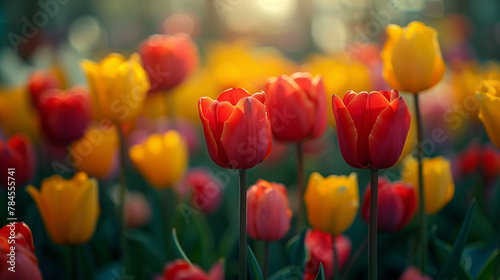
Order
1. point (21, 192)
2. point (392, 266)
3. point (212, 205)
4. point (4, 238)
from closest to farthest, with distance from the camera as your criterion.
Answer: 1. point (4, 238)
2. point (392, 266)
3. point (212, 205)
4. point (21, 192)

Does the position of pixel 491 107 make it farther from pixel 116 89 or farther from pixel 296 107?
pixel 116 89

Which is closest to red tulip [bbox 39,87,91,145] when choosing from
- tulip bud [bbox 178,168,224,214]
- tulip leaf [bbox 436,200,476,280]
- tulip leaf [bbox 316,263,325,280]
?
tulip bud [bbox 178,168,224,214]

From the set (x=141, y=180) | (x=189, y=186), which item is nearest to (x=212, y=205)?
(x=189, y=186)

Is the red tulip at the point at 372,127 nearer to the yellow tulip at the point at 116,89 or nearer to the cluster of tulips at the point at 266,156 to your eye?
the cluster of tulips at the point at 266,156

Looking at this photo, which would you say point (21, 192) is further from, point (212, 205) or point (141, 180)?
point (212, 205)

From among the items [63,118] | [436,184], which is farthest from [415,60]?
[63,118]

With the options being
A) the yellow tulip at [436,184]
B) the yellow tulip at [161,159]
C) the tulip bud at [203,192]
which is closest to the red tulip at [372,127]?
the yellow tulip at [436,184]

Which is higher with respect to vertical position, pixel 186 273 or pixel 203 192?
pixel 186 273
